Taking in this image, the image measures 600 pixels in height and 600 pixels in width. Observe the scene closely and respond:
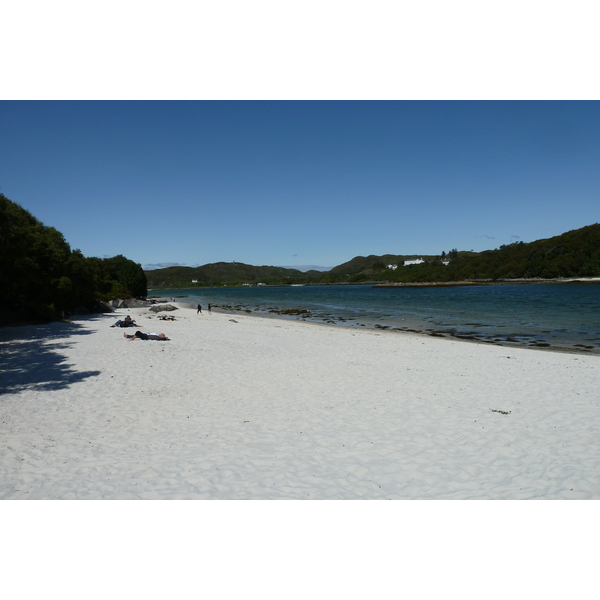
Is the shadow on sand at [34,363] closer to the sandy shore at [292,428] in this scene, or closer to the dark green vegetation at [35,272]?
the sandy shore at [292,428]

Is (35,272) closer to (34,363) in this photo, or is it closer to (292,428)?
(34,363)

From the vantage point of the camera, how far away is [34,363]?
11391 millimetres

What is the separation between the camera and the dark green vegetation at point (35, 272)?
15.4m

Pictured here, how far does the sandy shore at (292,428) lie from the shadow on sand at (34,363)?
0.27 ft

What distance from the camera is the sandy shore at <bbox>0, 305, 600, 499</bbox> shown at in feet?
A: 16.4

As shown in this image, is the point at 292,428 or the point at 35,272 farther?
the point at 35,272

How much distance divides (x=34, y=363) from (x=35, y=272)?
12838mm

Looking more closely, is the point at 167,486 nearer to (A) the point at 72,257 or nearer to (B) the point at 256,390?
(B) the point at 256,390

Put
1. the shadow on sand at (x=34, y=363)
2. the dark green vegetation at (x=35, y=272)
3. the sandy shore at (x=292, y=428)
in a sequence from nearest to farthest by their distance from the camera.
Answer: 1. the sandy shore at (x=292, y=428)
2. the shadow on sand at (x=34, y=363)
3. the dark green vegetation at (x=35, y=272)

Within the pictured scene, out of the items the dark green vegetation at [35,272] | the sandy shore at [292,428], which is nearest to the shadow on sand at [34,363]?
the sandy shore at [292,428]

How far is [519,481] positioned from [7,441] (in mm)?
8158

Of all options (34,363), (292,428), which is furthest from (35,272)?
(292,428)

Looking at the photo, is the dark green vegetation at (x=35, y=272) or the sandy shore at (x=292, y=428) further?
the dark green vegetation at (x=35, y=272)

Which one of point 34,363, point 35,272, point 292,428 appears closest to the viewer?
point 292,428
